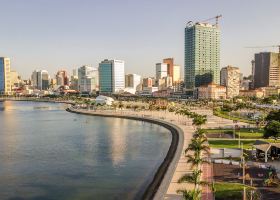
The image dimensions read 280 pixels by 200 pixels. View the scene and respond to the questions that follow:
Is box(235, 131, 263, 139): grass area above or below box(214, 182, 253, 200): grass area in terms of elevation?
above

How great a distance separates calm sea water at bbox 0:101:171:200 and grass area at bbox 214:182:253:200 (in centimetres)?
842

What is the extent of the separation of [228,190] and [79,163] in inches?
955

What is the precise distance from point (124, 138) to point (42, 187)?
113 ft

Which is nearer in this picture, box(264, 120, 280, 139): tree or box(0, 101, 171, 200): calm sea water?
box(0, 101, 171, 200): calm sea water

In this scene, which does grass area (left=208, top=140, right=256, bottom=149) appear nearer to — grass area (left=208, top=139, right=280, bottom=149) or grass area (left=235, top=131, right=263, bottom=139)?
grass area (left=208, top=139, right=280, bottom=149)

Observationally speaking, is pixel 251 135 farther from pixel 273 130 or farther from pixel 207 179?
pixel 207 179

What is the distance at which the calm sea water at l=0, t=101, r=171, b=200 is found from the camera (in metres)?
36.4

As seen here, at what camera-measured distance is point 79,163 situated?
4828 cm

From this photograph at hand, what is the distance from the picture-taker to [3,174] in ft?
140

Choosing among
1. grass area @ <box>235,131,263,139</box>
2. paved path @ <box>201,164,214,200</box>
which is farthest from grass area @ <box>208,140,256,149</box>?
paved path @ <box>201,164,214,200</box>

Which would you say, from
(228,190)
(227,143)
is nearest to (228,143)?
(227,143)

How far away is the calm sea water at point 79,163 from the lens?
36.4 meters

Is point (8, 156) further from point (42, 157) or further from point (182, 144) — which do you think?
point (182, 144)

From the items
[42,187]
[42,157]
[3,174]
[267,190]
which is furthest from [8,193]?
[267,190]
